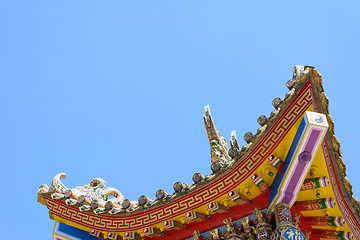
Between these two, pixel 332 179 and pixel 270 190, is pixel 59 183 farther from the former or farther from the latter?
pixel 332 179

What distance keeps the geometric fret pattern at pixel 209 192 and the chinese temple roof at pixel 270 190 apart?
0.01m

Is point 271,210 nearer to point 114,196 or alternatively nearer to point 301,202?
point 301,202

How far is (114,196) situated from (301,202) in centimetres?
390

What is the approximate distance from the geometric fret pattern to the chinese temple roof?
14 mm

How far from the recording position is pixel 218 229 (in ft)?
22.2

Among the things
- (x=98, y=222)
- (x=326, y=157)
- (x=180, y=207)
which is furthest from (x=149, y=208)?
(x=326, y=157)

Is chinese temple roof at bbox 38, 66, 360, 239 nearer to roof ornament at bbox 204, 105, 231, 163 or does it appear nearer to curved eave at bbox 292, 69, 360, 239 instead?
curved eave at bbox 292, 69, 360, 239

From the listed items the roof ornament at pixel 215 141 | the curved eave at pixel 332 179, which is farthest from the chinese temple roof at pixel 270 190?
the roof ornament at pixel 215 141

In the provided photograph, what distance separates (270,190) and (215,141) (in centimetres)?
447

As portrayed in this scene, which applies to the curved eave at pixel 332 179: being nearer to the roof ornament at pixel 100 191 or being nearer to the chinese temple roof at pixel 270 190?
the chinese temple roof at pixel 270 190

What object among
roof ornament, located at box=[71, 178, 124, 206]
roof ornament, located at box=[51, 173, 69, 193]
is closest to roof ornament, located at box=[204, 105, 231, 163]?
roof ornament, located at box=[71, 178, 124, 206]

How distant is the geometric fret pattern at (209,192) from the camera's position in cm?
628

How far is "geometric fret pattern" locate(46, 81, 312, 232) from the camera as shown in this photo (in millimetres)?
6277

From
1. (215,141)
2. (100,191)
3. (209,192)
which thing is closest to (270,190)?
(209,192)
